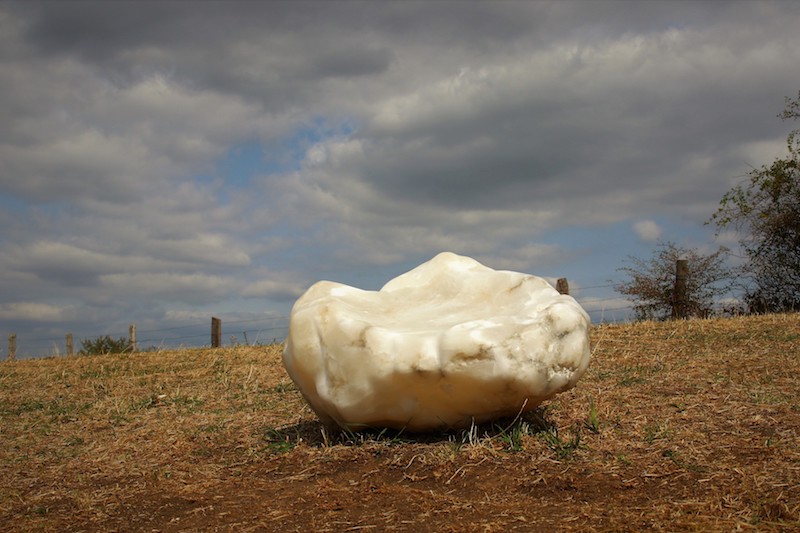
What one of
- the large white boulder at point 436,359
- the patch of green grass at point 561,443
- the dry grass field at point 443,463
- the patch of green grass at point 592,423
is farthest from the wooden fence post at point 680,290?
the patch of green grass at point 561,443

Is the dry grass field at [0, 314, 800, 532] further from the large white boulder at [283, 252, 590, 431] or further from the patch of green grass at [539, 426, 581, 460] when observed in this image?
the large white boulder at [283, 252, 590, 431]

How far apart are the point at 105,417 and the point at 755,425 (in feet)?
23.1

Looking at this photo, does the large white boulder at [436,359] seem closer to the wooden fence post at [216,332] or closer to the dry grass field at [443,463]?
the dry grass field at [443,463]

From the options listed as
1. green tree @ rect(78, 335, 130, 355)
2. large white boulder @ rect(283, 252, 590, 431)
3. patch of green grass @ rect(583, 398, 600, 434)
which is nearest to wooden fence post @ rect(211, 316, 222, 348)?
Answer: green tree @ rect(78, 335, 130, 355)

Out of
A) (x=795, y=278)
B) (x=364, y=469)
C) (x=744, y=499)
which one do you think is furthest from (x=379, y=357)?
(x=795, y=278)

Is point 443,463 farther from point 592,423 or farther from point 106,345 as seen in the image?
point 106,345

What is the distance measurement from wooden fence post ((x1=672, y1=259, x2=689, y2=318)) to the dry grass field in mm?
9168

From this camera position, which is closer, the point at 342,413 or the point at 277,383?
the point at 342,413

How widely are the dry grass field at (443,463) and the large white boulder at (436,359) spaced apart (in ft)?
1.03

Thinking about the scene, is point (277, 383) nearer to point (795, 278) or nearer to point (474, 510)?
point (474, 510)

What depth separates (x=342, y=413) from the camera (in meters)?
5.97

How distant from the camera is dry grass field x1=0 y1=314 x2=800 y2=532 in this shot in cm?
479

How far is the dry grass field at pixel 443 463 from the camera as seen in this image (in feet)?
15.7

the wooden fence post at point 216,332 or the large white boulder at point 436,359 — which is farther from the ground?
the wooden fence post at point 216,332
